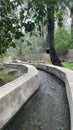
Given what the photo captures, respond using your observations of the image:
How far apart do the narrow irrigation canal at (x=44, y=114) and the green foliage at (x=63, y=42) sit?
64.8ft

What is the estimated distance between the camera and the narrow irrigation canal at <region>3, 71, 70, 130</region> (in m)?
5.35

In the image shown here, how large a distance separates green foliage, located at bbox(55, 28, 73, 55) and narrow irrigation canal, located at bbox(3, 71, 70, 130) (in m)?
19.8

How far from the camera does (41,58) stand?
31.2 m

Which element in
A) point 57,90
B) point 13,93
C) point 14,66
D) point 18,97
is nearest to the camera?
point 13,93

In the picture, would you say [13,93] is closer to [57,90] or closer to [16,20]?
[16,20]

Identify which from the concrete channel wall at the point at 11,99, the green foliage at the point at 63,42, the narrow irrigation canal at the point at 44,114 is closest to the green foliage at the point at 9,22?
the concrete channel wall at the point at 11,99

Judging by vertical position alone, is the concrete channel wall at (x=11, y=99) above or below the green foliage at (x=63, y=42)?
below

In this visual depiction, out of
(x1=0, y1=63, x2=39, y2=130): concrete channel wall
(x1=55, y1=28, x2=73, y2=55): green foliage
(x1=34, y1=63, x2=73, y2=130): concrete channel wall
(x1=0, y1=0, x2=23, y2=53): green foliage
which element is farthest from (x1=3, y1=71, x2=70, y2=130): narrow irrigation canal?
(x1=55, y1=28, x2=73, y2=55): green foliage

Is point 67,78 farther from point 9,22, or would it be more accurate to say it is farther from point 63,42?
point 63,42

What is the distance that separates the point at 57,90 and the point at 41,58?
2207cm

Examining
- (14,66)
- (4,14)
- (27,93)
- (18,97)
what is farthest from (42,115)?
(14,66)

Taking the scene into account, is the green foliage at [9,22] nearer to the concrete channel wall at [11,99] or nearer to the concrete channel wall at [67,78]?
the concrete channel wall at [11,99]

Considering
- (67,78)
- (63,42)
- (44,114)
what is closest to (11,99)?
(44,114)

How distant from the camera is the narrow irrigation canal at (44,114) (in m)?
5.35
